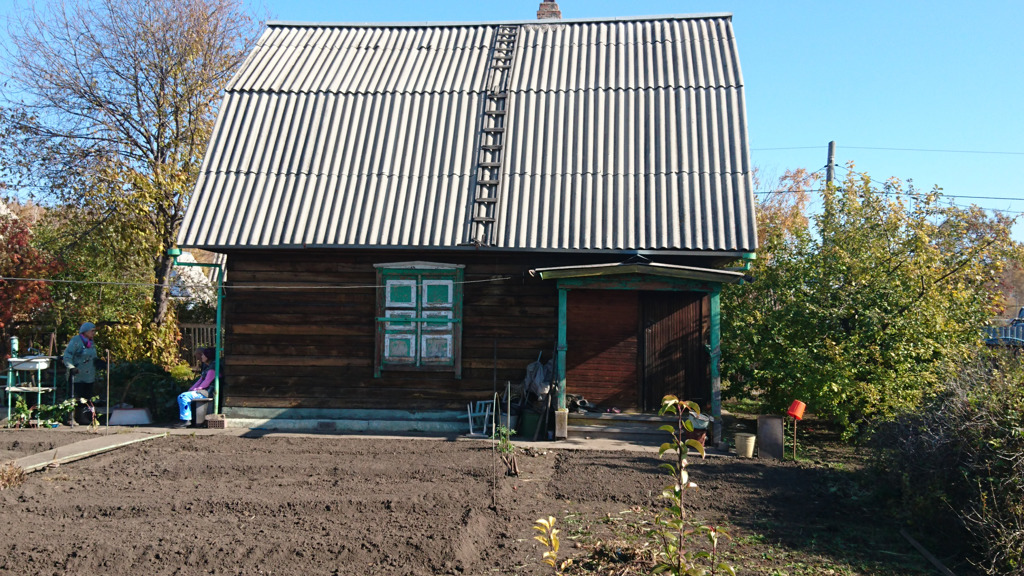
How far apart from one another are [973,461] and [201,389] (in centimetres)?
1081

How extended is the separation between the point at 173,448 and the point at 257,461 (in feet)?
5.46

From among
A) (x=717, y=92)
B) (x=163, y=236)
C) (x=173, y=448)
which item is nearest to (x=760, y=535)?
(x=173, y=448)

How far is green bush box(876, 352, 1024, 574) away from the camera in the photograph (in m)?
5.68

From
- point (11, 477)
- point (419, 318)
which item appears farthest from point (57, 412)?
point (419, 318)

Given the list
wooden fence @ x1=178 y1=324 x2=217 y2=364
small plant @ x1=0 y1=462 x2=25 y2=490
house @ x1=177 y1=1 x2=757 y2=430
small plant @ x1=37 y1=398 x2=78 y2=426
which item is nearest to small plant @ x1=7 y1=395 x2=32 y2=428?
small plant @ x1=37 y1=398 x2=78 y2=426

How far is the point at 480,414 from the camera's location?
37.7 feet

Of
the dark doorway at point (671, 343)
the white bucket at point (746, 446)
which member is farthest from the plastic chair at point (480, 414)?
the white bucket at point (746, 446)

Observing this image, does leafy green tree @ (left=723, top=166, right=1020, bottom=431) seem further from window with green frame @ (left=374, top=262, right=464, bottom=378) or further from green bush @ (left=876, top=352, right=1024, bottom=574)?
window with green frame @ (left=374, top=262, right=464, bottom=378)

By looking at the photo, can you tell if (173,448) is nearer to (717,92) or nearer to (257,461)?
(257,461)

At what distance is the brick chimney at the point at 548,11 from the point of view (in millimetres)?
17328

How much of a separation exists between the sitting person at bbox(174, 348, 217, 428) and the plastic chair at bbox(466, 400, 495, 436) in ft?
14.0

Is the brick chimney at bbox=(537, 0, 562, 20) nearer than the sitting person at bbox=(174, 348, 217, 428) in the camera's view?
No

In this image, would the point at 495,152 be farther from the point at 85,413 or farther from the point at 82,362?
the point at 85,413

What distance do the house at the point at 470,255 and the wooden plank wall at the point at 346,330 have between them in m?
0.03
